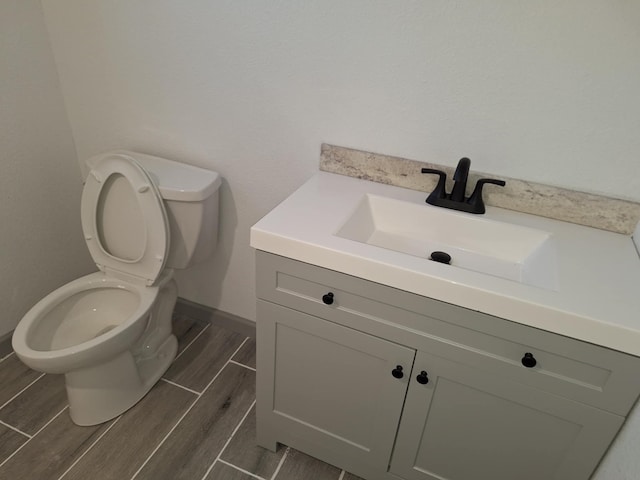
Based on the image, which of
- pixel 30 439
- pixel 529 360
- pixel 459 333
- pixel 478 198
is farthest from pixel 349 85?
pixel 30 439

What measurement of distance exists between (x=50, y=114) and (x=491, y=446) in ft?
6.35

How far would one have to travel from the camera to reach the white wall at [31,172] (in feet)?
5.17

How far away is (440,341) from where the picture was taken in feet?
3.41

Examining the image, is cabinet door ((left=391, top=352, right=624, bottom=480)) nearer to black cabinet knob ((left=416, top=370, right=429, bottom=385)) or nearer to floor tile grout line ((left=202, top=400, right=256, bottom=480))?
black cabinet knob ((left=416, top=370, right=429, bottom=385))

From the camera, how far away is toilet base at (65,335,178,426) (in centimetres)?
150

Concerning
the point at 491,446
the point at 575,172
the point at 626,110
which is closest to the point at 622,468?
the point at 491,446

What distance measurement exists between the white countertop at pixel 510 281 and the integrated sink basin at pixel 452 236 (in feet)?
0.11

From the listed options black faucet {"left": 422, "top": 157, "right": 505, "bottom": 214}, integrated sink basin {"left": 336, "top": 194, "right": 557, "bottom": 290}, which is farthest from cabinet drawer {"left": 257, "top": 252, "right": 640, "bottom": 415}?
black faucet {"left": 422, "top": 157, "right": 505, "bottom": 214}

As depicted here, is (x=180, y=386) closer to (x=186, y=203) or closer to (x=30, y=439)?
(x=30, y=439)

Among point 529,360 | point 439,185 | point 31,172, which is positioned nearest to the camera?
point 529,360

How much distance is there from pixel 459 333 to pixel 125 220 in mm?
1208

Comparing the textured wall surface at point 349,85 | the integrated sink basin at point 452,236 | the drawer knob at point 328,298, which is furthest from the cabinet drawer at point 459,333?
the textured wall surface at point 349,85

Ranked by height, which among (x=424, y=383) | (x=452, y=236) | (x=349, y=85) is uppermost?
(x=349, y=85)

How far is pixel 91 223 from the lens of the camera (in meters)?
1.60
